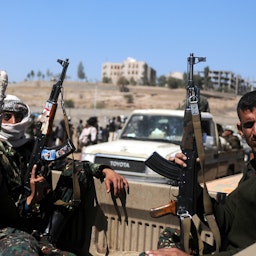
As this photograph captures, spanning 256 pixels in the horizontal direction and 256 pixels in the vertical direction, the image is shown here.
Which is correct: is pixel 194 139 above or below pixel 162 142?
above

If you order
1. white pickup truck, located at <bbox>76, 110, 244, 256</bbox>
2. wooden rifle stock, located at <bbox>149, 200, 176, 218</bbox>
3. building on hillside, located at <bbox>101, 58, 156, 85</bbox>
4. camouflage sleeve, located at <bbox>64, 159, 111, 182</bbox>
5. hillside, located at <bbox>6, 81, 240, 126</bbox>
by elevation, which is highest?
building on hillside, located at <bbox>101, 58, 156, 85</bbox>

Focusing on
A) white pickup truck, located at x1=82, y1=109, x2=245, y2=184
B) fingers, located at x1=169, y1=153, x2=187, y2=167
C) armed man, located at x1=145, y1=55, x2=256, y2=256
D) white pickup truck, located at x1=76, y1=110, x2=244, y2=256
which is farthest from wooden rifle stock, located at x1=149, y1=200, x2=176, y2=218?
white pickup truck, located at x1=82, y1=109, x2=245, y2=184

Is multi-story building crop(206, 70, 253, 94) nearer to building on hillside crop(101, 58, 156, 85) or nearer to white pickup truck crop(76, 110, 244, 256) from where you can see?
building on hillside crop(101, 58, 156, 85)

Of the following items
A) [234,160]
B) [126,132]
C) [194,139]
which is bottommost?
[234,160]

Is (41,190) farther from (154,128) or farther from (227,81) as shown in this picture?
(227,81)

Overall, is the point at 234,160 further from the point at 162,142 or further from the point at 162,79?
the point at 162,79

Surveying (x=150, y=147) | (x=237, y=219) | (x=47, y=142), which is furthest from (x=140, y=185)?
(x=150, y=147)

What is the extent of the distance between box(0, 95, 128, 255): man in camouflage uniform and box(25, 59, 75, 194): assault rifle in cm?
11

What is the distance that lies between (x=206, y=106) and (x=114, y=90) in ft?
223

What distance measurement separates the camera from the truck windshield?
28.5 ft

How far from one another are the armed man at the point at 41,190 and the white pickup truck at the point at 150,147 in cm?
376

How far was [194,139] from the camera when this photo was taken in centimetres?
281

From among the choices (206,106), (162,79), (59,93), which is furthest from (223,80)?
(59,93)

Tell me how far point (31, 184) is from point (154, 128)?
566cm
